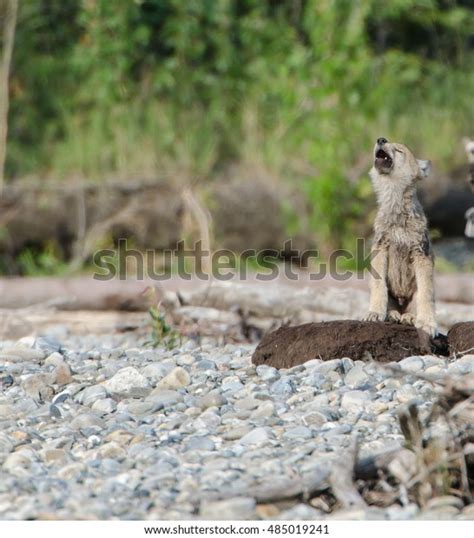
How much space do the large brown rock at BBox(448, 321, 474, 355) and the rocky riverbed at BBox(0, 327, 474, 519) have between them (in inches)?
4.6

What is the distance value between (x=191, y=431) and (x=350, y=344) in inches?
46.2

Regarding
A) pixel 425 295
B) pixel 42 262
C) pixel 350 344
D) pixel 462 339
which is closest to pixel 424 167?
pixel 425 295

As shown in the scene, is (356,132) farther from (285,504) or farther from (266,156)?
(285,504)

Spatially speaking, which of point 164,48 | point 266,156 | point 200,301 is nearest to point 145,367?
point 200,301

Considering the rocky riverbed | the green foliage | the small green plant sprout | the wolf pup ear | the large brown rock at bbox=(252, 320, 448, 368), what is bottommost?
the green foliage

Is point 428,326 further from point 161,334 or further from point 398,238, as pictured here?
point 161,334

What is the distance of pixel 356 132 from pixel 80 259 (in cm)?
296

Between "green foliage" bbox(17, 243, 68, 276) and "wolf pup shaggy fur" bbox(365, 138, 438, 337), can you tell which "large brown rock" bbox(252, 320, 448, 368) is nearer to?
"wolf pup shaggy fur" bbox(365, 138, 438, 337)

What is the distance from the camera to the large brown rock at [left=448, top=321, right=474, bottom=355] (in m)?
5.18

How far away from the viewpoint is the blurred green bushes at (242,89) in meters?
10.4

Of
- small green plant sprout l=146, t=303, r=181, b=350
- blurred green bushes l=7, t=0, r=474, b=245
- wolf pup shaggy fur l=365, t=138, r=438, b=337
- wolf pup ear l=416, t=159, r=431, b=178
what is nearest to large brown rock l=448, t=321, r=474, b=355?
wolf pup shaggy fur l=365, t=138, r=438, b=337

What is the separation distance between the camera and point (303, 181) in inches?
420

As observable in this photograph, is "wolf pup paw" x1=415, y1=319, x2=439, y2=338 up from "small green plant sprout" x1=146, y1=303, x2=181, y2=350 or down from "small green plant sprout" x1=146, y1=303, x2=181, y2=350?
up

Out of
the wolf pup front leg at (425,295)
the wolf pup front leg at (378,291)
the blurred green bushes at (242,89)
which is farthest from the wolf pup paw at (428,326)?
the blurred green bushes at (242,89)
